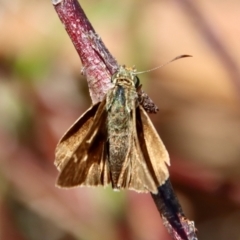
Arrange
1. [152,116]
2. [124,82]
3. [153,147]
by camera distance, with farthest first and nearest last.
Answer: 1. [152,116]
2. [124,82]
3. [153,147]

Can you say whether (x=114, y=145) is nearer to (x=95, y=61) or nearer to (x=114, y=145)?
(x=114, y=145)

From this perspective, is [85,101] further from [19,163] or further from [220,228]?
[220,228]

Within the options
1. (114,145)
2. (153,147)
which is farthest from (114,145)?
(153,147)

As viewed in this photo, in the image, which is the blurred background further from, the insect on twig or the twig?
the twig

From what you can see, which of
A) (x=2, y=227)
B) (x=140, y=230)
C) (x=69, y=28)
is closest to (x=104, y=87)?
(x=69, y=28)

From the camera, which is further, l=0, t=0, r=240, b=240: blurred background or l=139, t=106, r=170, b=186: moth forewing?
l=0, t=0, r=240, b=240: blurred background

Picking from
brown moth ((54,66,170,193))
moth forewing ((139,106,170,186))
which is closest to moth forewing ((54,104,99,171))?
brown moth ((54,66,170,193))
